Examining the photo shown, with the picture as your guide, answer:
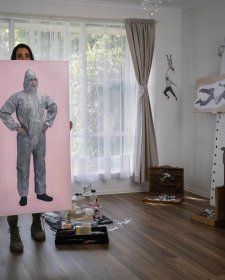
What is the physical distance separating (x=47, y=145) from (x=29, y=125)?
0.66 feet

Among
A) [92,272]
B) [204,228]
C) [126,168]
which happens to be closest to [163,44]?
[126,168]

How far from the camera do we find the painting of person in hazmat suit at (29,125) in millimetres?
2885

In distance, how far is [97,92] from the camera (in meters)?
5.22

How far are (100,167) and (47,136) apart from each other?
238cm

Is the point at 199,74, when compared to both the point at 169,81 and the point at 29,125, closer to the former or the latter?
the point at 169,81

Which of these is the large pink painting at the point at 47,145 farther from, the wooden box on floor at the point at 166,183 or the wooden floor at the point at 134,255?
the wooden box on floor at the point at 166,183

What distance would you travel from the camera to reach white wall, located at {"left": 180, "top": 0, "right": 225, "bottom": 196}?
196 inches

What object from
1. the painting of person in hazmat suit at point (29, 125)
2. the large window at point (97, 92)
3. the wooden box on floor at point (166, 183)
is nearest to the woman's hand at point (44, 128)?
the painting of person in hazmat suit at point (29, 125)

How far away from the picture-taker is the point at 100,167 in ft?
17.4

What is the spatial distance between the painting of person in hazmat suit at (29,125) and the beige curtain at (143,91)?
2.46 m

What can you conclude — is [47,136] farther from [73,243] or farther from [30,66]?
[73,243]

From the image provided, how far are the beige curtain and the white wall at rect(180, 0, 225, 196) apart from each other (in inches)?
21.3

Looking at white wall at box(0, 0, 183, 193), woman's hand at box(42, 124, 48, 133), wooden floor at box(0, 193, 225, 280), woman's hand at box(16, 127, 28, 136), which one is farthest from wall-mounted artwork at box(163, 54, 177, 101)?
woman's hand at box(16, 127, 28, 136)

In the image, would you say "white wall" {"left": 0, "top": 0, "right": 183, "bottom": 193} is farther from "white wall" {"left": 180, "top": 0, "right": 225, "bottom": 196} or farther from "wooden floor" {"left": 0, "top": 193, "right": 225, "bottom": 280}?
"wooden floor" {"left": 0, "top": 193, "right": 225, "bottom": 280}
